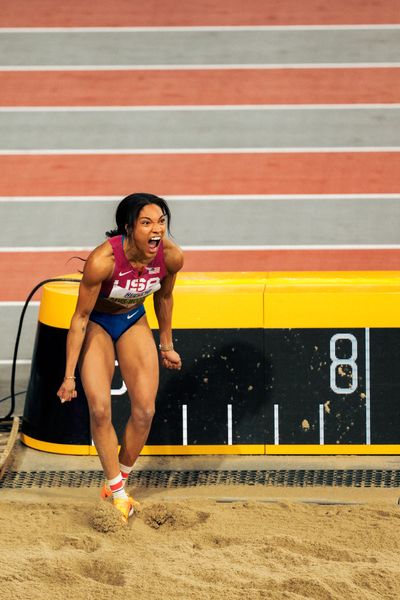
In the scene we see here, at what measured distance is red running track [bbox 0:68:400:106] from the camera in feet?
31.2

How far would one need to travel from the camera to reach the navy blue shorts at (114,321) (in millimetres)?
Answer: 5469

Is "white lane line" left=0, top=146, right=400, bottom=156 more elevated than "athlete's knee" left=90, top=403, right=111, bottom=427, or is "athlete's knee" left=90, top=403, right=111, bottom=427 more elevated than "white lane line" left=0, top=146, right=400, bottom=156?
"white lane line" left=0, top=146, right=400, bottom=156

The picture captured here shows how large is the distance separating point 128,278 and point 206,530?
1160 mm

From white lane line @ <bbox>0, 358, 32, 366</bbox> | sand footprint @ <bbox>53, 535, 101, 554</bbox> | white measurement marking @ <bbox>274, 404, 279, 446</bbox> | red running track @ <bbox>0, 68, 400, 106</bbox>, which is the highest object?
red running track @ <bbox>0, 68, 400, 106</bbox>

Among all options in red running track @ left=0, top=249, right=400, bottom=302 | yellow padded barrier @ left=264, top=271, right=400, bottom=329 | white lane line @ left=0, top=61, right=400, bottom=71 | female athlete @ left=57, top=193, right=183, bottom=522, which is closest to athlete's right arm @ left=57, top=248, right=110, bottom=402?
female athlete @ left=57, top=193, right=183, bottom=522

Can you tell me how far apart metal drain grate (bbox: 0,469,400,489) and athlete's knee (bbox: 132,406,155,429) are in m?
0.60

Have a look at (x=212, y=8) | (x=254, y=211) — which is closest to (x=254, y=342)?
(x=254, y=211)

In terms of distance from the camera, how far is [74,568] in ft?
15.5

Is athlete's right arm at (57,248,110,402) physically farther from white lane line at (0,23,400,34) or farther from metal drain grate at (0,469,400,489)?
white lane line at (0,23,400,34)

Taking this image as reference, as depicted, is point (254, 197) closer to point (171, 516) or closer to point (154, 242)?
point (154, 242)

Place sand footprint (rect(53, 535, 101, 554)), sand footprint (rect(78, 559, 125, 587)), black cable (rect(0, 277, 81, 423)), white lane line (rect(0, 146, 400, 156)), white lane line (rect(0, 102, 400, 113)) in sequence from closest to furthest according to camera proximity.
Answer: sand footprint (rect(78, 559, 125, 587)) < sand footprint (rect(53, 535, 101, 554)) < black cable (rect(0, 277, 81, 423)) < white lane line (rect(0, 146, 400, 156)) < white lane line (rect(0, 102, 400, 113))

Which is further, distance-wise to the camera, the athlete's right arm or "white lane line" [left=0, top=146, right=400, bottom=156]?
"white lane line" [left=0, top=146, right=400, bottom=156]

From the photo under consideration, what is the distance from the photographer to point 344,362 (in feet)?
20.4

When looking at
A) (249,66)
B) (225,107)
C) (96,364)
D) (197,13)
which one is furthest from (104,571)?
(197,13)
